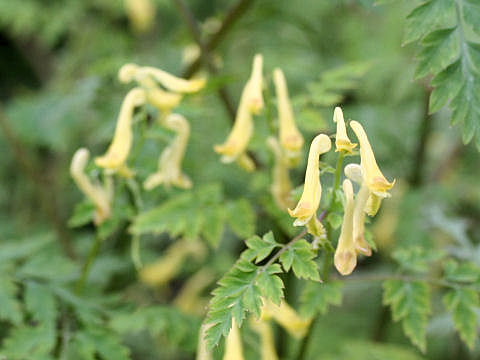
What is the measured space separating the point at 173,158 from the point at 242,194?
1195 mm

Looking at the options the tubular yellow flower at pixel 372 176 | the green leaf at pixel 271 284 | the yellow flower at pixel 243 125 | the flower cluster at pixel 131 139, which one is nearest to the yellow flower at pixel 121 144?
the flower cluster at pixel 131 139

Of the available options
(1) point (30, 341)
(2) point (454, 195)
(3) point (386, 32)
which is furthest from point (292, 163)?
(3) point (386, 32)

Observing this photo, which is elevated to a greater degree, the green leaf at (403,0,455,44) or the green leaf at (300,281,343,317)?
the green leaf at (403,0,455,44)

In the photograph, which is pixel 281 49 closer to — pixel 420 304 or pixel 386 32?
pixel 386 32

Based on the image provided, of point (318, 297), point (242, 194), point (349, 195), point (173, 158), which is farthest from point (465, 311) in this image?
point (242, 194)

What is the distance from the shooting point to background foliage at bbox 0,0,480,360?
1473 millimetres

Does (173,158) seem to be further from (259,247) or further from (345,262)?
(345,262)

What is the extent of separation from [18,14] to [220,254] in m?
1.92

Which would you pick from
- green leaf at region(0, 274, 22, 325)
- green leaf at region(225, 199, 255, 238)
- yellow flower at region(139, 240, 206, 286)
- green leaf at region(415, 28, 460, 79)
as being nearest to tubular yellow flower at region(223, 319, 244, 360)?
green leaf at region(225, 199, 255, 238)

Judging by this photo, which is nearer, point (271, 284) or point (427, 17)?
point (271, 284)

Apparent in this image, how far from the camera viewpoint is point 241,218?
1.79 m

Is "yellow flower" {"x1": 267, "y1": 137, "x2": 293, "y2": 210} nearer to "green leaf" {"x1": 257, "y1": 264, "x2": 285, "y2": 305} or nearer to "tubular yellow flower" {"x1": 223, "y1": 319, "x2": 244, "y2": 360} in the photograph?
"tubular yellow flower" {"x1": 223, "y1": 319, "x2": 244, "y2": 360}

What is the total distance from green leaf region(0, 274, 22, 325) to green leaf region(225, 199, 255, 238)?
2.18 ft

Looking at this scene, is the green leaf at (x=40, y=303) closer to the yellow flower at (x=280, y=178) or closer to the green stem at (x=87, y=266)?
the green stem at (x=87, y=266)
